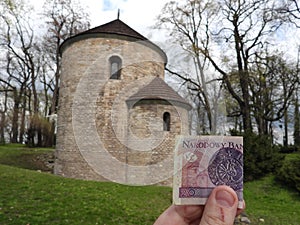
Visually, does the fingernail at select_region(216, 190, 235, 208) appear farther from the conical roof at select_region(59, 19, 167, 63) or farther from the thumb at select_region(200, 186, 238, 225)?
the conical roof at select_region(59, 19, 167, 63)

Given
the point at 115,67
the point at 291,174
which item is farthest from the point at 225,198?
the point at 115,67

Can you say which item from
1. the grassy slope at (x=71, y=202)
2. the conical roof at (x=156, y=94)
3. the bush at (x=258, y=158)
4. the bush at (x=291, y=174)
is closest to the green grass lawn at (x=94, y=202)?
the grassy slope at (x=71, y=202)

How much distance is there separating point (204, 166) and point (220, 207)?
0.77ft

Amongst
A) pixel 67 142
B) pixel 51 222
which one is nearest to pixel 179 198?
pixel 51 222

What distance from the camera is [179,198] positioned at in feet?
5.10

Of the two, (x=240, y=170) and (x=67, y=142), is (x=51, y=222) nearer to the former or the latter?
(x=240, y=170)

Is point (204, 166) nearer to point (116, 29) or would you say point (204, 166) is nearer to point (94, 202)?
point (94, 202)

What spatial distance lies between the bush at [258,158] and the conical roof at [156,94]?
4014 millimetres

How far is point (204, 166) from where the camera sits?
5.18 ft

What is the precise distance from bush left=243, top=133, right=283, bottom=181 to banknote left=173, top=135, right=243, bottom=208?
13087mm

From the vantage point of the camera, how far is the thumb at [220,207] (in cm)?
153

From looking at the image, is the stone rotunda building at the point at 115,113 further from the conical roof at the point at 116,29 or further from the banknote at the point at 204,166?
the banknote at the point at 204,166

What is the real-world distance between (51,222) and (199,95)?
13.6m

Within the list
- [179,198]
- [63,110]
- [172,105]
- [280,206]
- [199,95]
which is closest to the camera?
[179,198]
